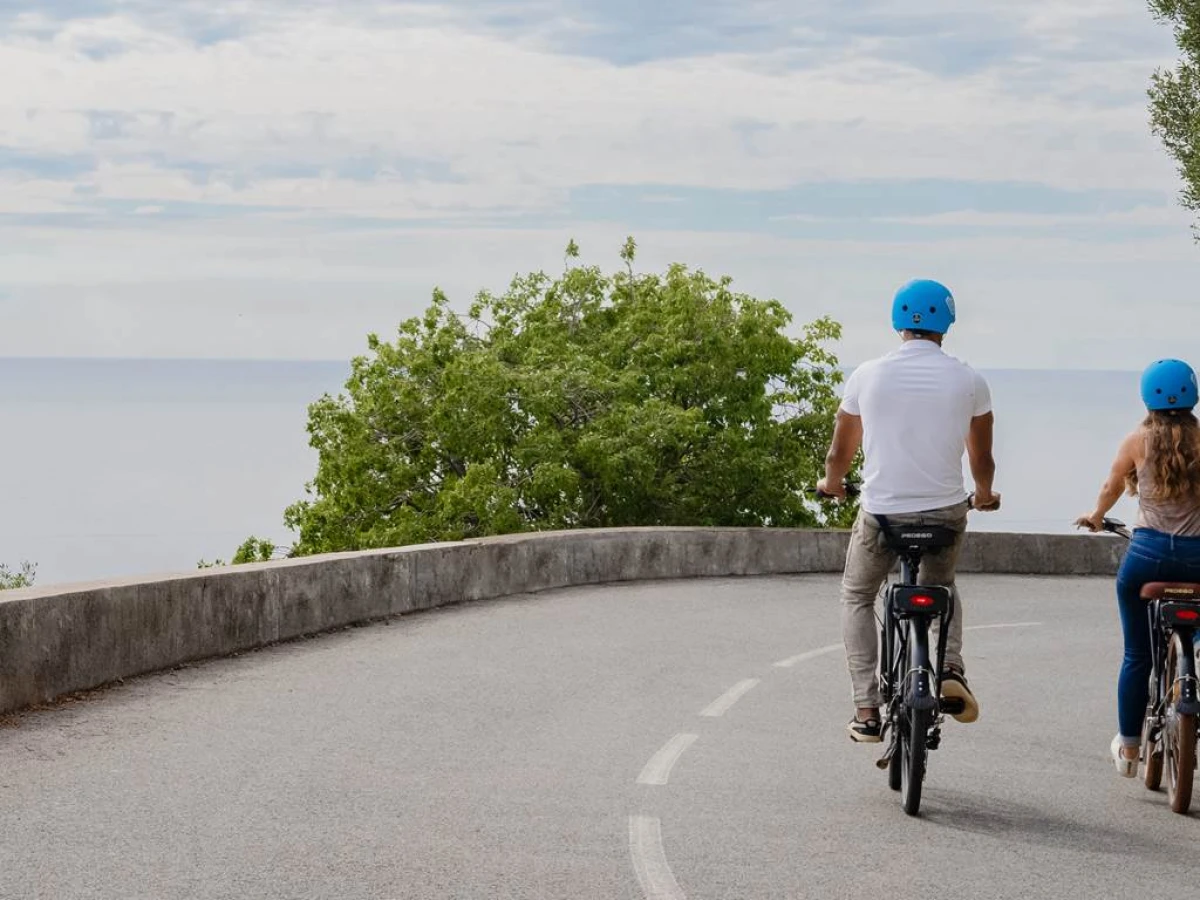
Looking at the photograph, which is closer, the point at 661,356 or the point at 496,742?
the point at 496,742

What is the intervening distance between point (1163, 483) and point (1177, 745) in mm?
1116

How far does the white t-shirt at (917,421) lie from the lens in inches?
291

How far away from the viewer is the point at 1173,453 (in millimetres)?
7574

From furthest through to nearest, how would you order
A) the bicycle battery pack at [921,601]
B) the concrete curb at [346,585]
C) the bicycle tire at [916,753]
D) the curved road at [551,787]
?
1. the concrete curb at [346,585]
2. the bicycle battery pack at [921,601]
3. the bicycle tire at [916,753]
4. the curved road at [551,787]

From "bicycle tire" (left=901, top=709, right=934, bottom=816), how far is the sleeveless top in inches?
55.8

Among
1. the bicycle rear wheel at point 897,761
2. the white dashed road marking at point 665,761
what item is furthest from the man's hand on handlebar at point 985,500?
the white dashed road marking at point 665,761

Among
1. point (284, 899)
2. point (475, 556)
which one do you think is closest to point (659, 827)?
point (284, 899)

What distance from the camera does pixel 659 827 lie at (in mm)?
6867

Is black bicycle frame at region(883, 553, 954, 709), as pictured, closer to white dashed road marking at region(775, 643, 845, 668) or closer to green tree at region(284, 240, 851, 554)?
white dashed road marking at region(775, 643, 845, 668)

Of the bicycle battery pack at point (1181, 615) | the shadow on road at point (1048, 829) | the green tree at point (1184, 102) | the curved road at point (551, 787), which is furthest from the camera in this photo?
the green tree at point (1184, 102)

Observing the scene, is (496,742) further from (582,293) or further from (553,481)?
(582,293)

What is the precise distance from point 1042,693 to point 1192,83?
67.8ft

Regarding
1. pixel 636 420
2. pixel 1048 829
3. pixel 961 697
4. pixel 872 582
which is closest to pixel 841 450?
pixel 872 582

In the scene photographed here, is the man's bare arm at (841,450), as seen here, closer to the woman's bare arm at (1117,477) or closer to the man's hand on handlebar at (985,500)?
the man's hand on handlebar at (985,500)
